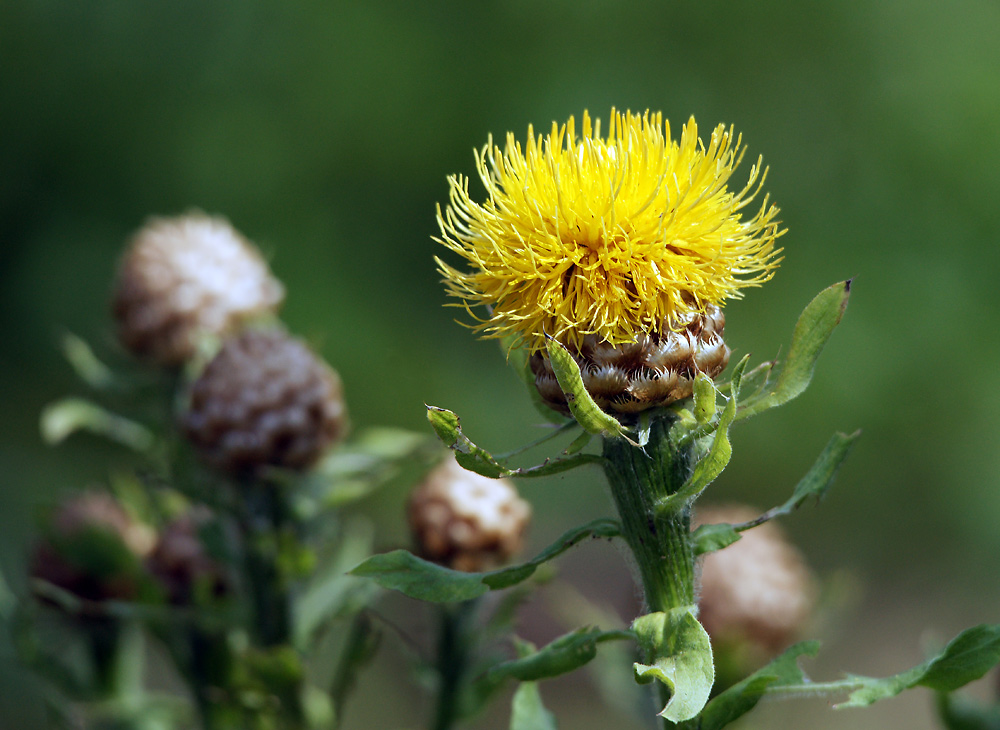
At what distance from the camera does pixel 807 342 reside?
132 cm

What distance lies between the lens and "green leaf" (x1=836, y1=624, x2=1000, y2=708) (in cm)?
123

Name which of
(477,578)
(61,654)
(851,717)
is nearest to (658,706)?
(477,578)

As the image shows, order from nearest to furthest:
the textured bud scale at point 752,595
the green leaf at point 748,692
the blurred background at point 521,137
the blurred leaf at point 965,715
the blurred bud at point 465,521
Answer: the green leaf at point 748,692, the blurred leaf at point 965,715, the blurred bud at point 465,521, the textured bud scale at point 752,595, the blurred background at point 521,137

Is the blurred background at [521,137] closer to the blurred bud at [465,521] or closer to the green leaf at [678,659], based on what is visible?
the blurred bud at [465,521]

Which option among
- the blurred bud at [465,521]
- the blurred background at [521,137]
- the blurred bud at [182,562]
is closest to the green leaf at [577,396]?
the blurred bud at [465,521]

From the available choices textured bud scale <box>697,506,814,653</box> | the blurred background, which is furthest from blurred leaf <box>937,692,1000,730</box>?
the blurred background

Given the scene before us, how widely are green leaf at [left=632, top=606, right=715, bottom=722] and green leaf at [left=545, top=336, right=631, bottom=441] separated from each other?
0.90 ft

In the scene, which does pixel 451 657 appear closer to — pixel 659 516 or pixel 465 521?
pixel 465 521

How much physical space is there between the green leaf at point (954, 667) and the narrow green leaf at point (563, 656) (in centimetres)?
34

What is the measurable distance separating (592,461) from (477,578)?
0.24 metres

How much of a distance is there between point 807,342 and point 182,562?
1601 mm

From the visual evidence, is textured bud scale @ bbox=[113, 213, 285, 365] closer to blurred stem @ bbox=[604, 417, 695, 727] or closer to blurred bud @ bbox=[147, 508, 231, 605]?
blurred bud @ bbox=[147, 508, 231, 605]

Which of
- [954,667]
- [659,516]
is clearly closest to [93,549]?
[659,516]

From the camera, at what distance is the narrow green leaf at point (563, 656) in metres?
1.31
